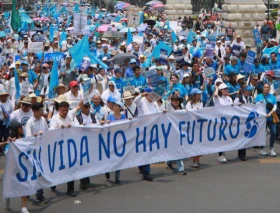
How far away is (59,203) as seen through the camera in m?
11.8

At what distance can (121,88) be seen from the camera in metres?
17.2

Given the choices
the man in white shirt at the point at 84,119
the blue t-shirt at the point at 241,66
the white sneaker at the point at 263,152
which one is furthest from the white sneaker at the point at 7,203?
the blue t-shirt at the point at 241,66

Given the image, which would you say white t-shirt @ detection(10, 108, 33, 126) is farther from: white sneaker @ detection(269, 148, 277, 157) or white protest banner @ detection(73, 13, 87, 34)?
white protest banner @ detection(73, 13, 87, 34)

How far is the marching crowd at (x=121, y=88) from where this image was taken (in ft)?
41.7

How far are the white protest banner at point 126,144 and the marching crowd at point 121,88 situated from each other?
16cm

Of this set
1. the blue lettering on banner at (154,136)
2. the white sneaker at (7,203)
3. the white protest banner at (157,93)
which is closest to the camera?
the white sneaker at (7,203)

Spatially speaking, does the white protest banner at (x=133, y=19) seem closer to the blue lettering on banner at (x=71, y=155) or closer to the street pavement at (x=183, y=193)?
the street pavement at (x=183, y=193)

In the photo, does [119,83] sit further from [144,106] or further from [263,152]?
[263,152]

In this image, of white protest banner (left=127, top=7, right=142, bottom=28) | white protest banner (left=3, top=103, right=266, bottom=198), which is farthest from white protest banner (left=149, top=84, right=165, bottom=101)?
white protest banner (left=127, top=7, right=142, bottom=28)

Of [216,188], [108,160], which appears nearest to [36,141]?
[108,160]

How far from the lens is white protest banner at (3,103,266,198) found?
1139cm

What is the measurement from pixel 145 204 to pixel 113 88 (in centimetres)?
495

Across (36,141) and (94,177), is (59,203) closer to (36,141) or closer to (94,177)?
(36,141)

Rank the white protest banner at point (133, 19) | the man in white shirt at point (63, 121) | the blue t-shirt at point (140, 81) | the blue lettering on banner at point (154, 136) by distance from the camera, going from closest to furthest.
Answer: the man in white shirt at point (63, 121), the blue lettering on banner at point (154, 136), the blue t-shirt at point (140, 81), the white protest banner at point (133, 19)
